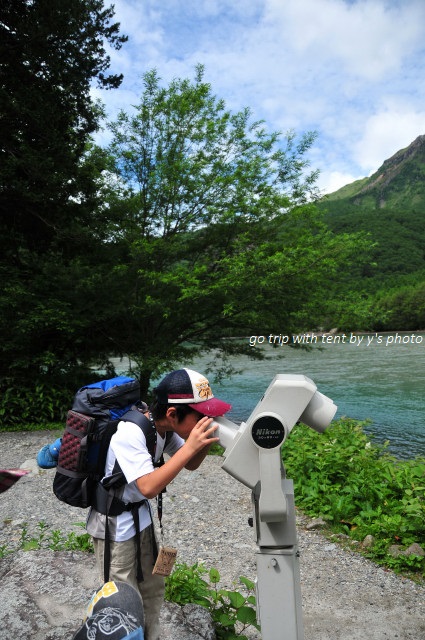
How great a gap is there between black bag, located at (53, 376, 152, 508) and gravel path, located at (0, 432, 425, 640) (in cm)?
208

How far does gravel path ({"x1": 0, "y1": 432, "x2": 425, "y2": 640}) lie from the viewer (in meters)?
3.22

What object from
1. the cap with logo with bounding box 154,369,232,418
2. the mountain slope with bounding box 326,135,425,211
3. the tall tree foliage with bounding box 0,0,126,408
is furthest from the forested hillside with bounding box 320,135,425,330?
the mountain slope with bounding box 326,135,425,211

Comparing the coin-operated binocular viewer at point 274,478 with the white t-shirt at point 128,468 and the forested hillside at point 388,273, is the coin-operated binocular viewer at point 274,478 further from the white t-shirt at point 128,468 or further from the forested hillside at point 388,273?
the forested hillside at point 388,273

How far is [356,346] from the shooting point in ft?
99.5

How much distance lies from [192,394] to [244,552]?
3.11m

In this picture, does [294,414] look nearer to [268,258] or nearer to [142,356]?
[268,258]

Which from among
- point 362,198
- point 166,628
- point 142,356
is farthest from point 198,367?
point 362,198

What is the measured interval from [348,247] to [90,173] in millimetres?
5409

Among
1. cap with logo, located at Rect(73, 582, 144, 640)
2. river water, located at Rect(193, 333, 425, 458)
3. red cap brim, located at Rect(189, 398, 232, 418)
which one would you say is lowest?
river water, located at Rect(193, 333, 425, 458)

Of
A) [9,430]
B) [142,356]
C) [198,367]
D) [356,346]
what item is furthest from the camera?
[356,346]

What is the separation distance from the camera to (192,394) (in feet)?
5.82

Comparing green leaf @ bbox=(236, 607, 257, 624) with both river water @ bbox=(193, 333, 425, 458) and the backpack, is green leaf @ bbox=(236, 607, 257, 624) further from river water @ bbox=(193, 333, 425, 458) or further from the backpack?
river water @ bbox=(193, 333, 425, 458)

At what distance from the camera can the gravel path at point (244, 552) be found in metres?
3.22

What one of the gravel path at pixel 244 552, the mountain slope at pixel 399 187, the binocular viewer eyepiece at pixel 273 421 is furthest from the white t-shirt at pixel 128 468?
the mountain slope at pixel 399 187
